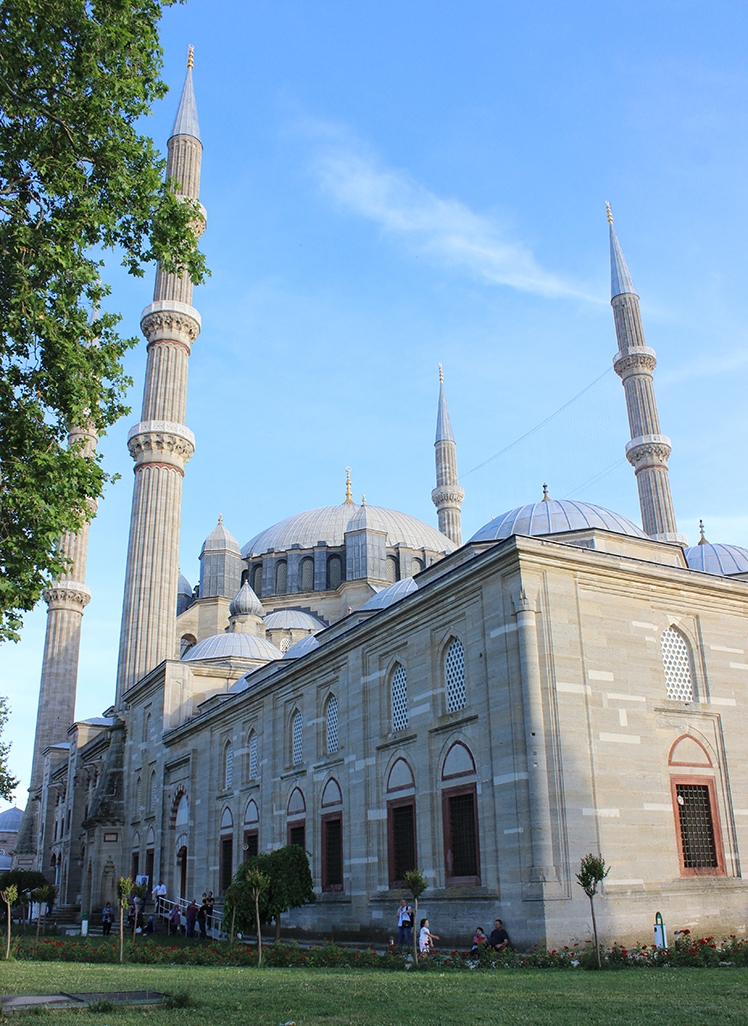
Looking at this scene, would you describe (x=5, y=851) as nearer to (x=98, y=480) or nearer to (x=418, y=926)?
(x=418, y=926)

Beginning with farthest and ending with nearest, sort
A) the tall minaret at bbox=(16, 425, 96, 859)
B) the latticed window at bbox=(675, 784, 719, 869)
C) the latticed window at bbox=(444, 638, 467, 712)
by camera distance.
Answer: the tall minaret at bbox=(16, 425, 96, 859), the latticed window at bbox=(444, 638, 467, 712), the latticed window at bbox=(675, 784, 719, 869)

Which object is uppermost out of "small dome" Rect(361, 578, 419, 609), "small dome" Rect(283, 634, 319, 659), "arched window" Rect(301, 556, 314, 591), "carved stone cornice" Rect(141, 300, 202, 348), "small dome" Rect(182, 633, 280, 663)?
"carved stone cornice" Rect(141, 300, 202, 348)

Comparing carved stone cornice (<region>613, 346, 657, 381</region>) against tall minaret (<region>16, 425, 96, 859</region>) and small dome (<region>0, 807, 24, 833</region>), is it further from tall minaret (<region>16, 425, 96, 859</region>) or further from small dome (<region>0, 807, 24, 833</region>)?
small dome (<region>0, 807, 24, 833</region>)

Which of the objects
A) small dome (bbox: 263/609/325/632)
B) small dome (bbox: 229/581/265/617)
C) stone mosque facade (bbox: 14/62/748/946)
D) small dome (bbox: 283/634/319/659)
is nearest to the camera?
stone mosque facade (bbox: 14/62/748/946)

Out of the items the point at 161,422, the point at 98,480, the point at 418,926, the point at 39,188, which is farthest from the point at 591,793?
the point at 161,422

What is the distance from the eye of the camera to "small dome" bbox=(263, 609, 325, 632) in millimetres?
38875

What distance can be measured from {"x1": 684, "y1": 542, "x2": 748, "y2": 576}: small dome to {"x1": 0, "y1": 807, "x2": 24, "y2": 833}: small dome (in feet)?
177

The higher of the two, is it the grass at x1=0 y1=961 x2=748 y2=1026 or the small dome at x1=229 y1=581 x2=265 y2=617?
the small dome at x1=229 y1=581 x2=265 y2=617

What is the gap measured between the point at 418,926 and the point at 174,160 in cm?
3430

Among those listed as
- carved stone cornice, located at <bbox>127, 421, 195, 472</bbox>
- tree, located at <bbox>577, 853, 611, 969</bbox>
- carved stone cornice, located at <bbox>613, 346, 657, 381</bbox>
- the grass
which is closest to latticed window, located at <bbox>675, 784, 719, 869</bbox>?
tree, located at <bbox>577, 853, 611, 969</bbox>

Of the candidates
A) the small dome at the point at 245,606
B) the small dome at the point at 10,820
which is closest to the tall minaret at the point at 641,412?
the small dome at the point at 245,606

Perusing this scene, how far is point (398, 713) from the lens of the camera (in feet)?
60.6

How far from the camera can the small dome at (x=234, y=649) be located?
33.3m

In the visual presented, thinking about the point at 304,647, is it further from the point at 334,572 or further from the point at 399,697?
the point at 334,572
